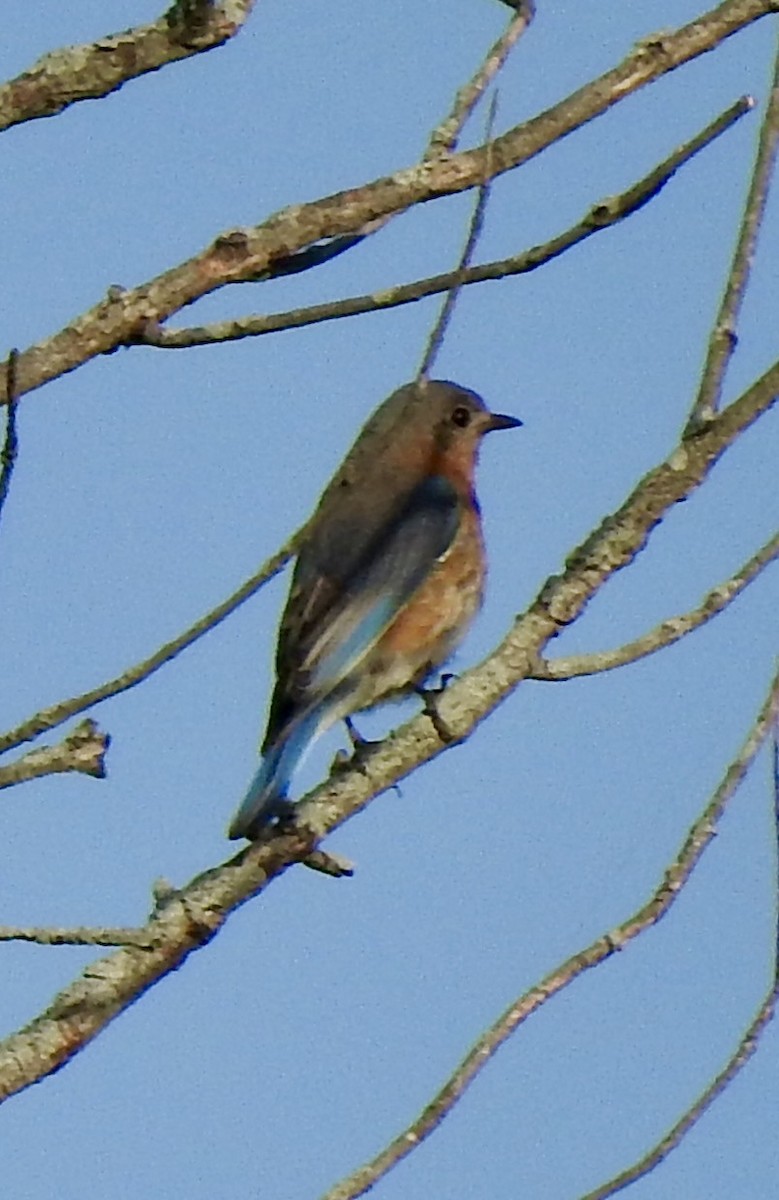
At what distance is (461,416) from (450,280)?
180 inches

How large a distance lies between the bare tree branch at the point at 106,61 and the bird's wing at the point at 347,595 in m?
2.66

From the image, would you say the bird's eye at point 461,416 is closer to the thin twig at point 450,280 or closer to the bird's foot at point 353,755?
the bird's foot at point 353,755

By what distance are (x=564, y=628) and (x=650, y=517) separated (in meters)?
0.27

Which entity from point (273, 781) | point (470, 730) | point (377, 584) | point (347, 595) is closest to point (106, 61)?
point (470, 730)

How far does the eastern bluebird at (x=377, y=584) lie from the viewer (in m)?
5.91

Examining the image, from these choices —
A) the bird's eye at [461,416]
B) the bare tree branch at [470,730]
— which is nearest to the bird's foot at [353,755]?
the bare tree branch at [470,730]

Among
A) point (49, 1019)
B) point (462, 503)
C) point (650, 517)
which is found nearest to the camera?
point (49, 1019)

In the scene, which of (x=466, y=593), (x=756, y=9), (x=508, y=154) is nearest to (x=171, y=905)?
(x=508, y=154)

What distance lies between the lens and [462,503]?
7180mm

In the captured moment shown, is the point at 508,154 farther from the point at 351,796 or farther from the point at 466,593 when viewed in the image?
the point at 466,593

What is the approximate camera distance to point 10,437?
2.90m

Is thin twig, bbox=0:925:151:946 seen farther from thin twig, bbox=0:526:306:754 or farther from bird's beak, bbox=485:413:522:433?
bird's beak, bbox=485:413:522:433

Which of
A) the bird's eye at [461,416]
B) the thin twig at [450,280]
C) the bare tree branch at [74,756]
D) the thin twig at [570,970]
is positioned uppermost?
the bird's eye at [461,416]

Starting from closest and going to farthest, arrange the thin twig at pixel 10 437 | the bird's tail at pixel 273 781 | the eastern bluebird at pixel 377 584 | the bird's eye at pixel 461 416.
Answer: the thin twig at pixel 10 437 < the bird's tail at pixel 273 781 < the eastern bluebird at pixel 377 584 < the bird's eye at pixel 461 416
